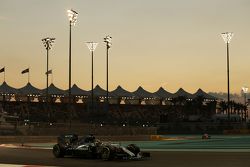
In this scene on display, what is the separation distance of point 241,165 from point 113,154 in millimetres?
5655

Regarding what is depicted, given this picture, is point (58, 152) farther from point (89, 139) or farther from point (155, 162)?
point (155, 162)

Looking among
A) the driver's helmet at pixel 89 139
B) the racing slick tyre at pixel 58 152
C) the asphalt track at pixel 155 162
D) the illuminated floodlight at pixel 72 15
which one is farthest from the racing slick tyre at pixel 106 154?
the illuminated floodlight at pixel 72 15

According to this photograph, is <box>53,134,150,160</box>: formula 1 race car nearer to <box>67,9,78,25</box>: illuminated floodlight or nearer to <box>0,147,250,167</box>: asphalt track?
<box>0,147,250,167</box>: asphalt track

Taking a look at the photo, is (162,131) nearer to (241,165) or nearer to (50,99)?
(50,99)

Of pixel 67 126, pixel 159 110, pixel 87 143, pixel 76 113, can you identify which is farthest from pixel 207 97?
pixel 87 143

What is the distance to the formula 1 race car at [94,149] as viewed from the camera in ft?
69.2

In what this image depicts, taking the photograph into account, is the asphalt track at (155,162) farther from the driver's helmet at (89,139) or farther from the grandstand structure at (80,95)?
the grandstand structure at (80,95)

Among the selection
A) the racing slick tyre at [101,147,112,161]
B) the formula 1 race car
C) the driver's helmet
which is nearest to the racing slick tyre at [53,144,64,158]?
the formula 1 race car

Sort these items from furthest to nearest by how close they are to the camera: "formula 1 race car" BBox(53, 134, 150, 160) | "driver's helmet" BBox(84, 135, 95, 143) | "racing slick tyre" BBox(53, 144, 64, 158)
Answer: "racing slick tyre" BBox(53, 144, 64, 158) < "driver's helmet" BBox(84, 135, 95, 143) < "formula 1 race car" BBox(53, 134, 150, 160)

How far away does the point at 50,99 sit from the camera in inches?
4323

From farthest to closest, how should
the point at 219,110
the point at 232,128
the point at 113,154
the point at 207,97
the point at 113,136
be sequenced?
the point at 219,110 → the point at 207,97 → the point at 232,128 → the point at 113,136 → the point at 113,154

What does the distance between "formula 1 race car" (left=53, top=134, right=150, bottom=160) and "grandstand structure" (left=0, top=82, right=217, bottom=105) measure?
238 feet

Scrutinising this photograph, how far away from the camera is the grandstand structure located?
107875mm

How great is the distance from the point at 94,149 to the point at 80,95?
87.4 meters
